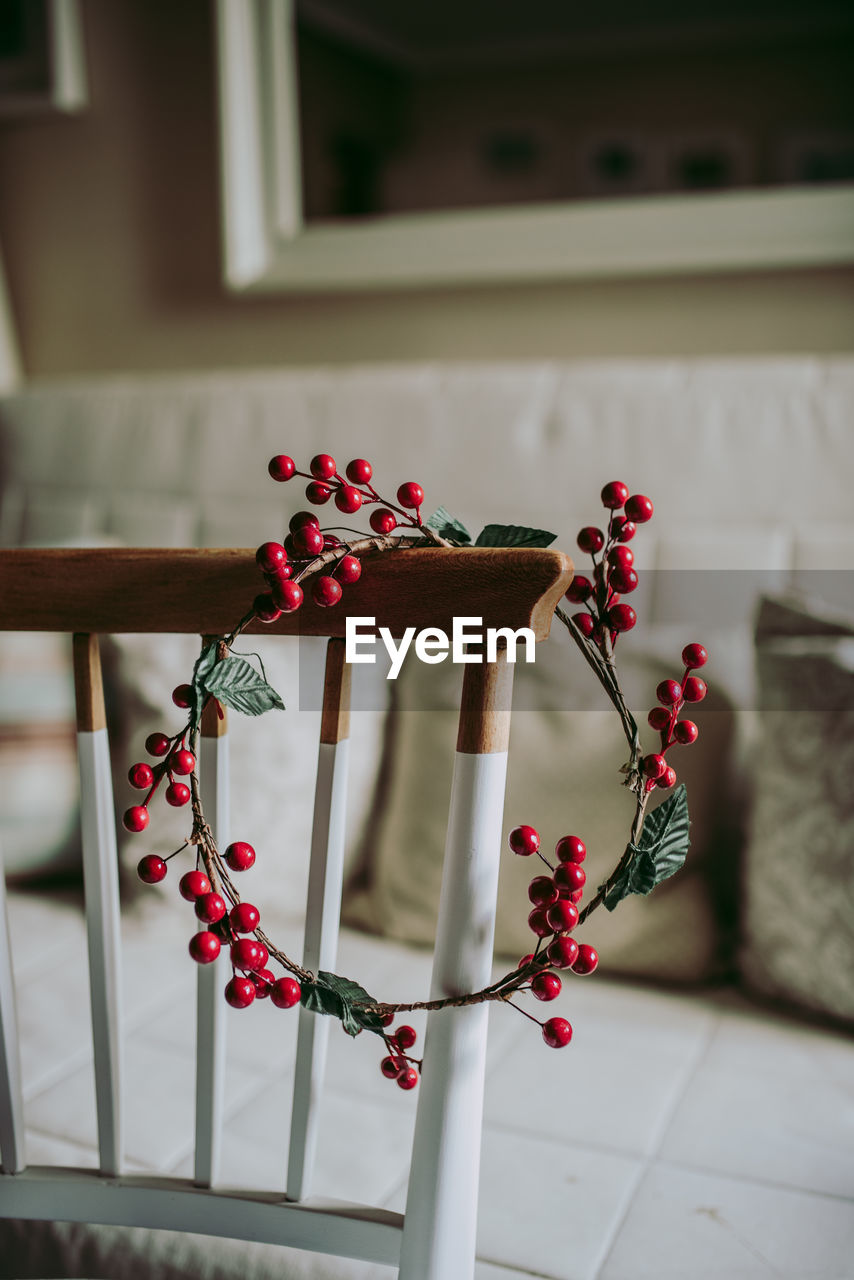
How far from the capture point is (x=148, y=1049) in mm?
1017

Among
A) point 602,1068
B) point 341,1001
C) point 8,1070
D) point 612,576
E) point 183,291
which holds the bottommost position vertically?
point 602,1068

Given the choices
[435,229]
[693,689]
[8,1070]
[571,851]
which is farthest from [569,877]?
[435,229]

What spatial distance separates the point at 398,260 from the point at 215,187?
0.40 meters

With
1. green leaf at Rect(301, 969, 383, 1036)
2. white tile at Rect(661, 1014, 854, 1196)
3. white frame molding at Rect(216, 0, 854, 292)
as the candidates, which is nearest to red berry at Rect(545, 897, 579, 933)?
green leaf at Rect(301, 969, 383, 1036)

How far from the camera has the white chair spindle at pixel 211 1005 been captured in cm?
60

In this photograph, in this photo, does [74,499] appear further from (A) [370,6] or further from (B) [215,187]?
(A) [370,6]

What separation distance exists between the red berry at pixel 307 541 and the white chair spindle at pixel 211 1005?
0.14 m

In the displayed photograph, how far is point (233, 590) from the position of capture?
55cm

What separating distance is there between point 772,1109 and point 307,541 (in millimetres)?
720

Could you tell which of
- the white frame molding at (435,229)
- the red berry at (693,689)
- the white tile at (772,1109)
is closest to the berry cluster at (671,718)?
the red berry at (693,689)

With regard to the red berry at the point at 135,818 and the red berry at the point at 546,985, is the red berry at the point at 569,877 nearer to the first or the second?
the red berry at the point at 546,985

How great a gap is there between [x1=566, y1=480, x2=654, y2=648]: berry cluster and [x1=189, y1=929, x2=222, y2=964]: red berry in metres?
0.24

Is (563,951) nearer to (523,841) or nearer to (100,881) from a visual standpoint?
(523,841)

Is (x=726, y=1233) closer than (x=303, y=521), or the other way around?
(x=303, y=521)
